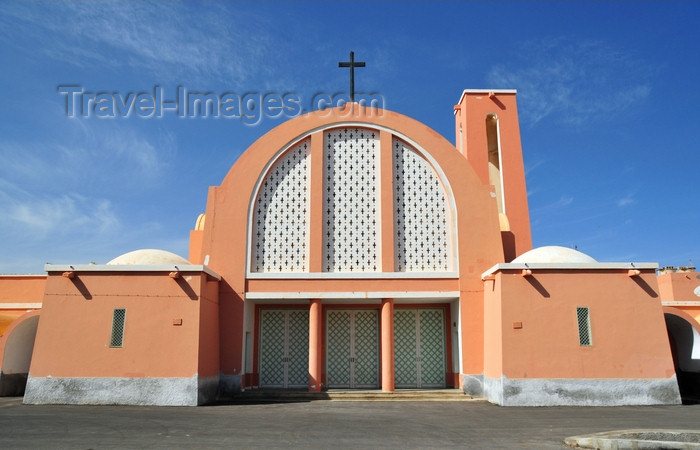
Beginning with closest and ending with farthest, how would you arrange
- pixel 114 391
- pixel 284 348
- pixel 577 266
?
pixel 114 391, pixel 577 266, pixel 284 348

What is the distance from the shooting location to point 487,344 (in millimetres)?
14945

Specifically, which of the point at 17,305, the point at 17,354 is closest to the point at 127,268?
the point at 17,354

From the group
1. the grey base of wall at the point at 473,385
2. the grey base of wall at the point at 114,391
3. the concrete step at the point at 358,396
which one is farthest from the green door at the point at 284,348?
the grey base of wall at the point at 473,385

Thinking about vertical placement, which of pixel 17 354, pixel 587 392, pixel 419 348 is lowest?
pixel 587 392

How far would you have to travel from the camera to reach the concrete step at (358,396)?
14789 millimetres

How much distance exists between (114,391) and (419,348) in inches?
329

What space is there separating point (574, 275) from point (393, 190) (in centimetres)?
539

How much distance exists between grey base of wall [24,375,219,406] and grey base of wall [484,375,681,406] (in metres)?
7.43

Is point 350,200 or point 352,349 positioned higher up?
point 350,200

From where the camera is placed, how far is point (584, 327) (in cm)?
1387

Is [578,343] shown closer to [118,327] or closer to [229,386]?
[229,386]

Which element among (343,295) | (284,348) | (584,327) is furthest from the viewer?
(284,348)

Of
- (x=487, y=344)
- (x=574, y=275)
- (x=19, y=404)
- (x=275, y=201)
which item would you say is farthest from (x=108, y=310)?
(x=574, y=275)

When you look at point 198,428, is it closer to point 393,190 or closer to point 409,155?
point 393,190
